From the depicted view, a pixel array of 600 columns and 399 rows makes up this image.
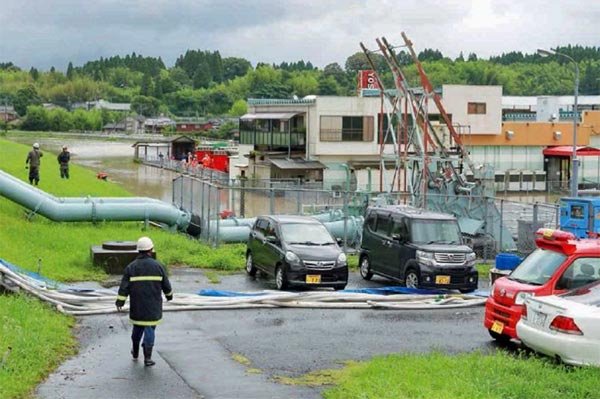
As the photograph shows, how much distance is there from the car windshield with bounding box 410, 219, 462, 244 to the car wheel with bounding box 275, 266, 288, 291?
3.20m

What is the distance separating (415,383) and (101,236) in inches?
659

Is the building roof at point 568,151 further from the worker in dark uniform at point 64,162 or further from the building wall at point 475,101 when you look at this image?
the worker in dark uniform at point 64,162

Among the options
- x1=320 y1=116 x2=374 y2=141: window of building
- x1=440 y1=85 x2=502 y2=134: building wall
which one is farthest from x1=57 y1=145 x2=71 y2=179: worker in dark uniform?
x1=440 y1=85 x2=502 y2=134: building wall

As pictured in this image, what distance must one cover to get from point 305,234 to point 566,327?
10.1m

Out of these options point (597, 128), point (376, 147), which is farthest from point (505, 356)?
point (597, 128)

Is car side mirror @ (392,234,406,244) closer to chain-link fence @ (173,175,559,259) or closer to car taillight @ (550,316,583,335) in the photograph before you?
chain-link fence @ (173,175,559,259)

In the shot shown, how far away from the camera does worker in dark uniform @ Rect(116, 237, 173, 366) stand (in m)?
11.7

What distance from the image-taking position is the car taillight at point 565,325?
1133cm

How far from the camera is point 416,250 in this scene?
20.3 metres

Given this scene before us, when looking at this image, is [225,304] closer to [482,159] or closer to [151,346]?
[151,346]

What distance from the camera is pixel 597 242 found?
14.3m

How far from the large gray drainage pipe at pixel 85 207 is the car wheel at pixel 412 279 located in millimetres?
9976

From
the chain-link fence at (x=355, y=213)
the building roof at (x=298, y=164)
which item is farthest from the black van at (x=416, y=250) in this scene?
the building roof at (x=298, y=164)

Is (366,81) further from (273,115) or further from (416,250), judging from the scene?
(416,250)
